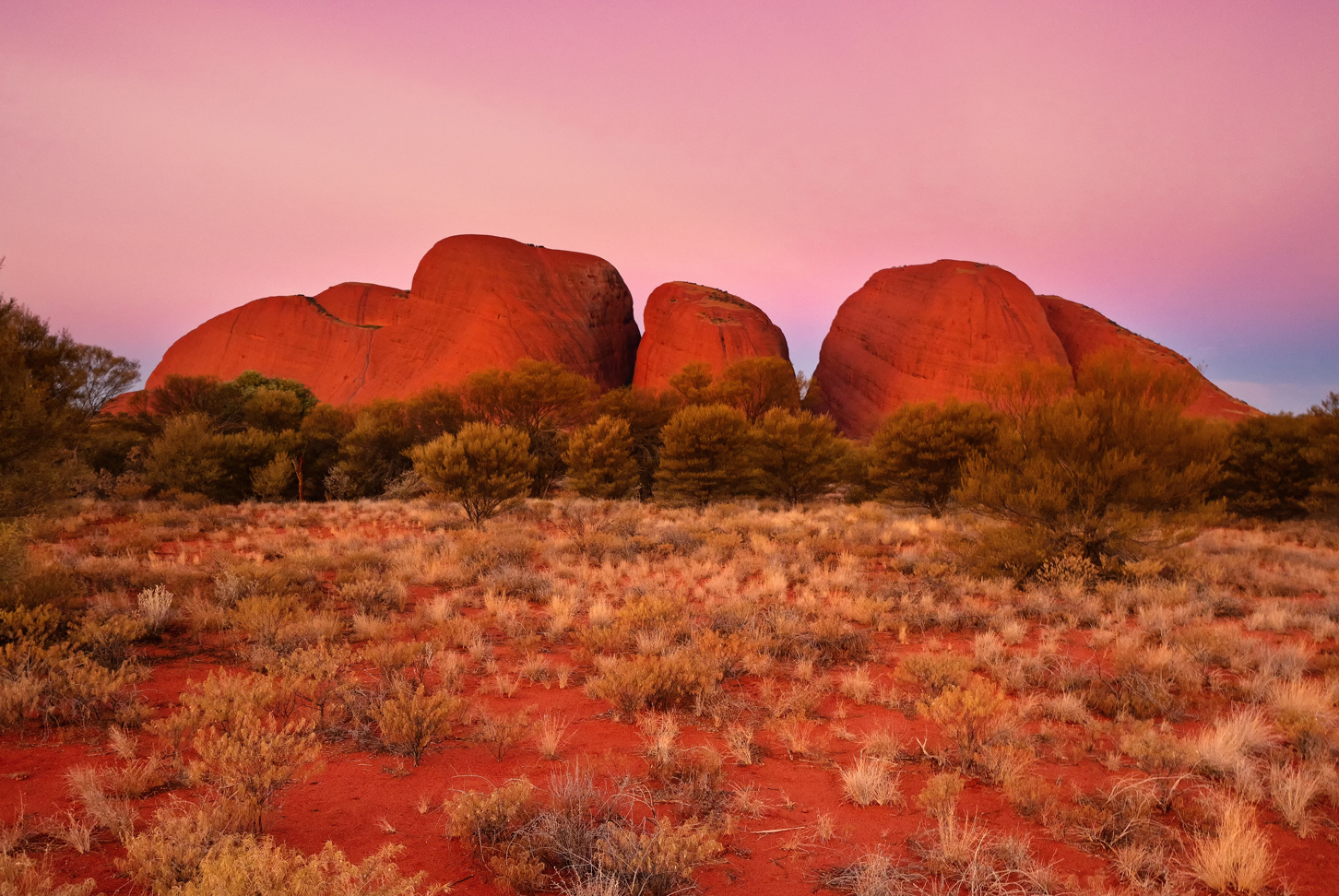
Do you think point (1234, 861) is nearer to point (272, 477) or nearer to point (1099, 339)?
point (272, 477)

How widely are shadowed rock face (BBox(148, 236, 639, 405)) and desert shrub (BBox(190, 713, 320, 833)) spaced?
4526 centimetres

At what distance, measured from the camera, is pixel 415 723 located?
398 centimetres

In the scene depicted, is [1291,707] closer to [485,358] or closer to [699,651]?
[699,651]

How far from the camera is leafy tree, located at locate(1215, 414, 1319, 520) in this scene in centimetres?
1939

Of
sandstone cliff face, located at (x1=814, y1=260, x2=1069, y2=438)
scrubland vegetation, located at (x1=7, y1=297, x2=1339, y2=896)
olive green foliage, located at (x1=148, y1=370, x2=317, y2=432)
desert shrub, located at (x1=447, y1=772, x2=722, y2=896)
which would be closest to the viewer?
desert shrub, located at (x1=447, y1=772, x2=722, y2=896)

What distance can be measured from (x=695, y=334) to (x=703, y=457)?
30.4 m

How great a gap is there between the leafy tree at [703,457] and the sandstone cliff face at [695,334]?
1051 inches

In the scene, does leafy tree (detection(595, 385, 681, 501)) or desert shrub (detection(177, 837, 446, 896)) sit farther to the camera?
leafy tree (detection(595, 385, 681, 501))

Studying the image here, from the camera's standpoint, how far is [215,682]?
4.29 meters

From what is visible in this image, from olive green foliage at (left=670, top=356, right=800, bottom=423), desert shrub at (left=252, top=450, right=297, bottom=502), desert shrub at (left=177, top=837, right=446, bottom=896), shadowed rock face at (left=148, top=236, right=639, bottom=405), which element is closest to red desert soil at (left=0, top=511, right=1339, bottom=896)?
desert shrub at (left=177, top=837, right=446, bottom=896)

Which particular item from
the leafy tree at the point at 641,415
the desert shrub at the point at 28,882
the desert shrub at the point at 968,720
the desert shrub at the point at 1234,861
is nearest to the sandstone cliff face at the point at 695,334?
the leafy tree at the point at 641,415

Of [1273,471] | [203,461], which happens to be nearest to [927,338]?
[1273,471]

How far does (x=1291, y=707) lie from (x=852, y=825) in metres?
4.03

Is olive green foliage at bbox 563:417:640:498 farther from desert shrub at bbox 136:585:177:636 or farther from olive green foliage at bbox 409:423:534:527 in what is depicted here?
desert shrub at bbox 136:585:177:636
